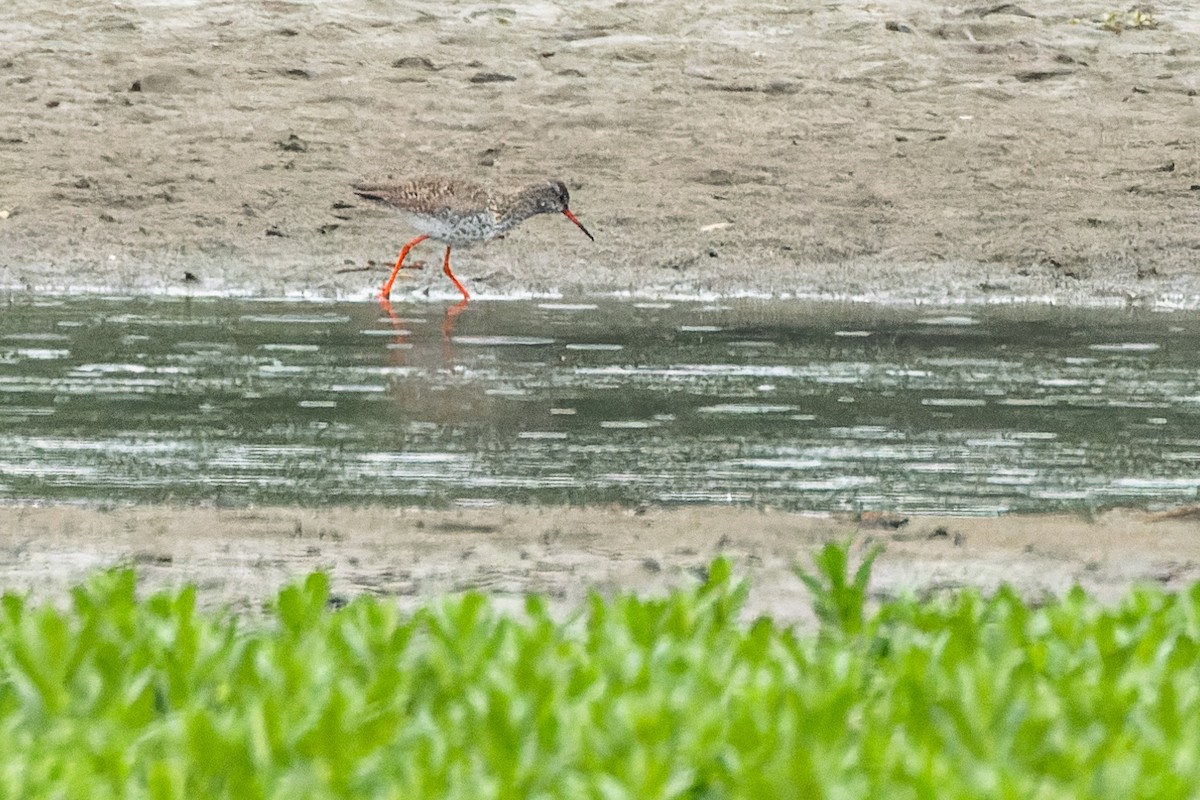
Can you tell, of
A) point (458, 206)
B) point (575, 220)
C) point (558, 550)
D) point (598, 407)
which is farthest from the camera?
point (575, 220)

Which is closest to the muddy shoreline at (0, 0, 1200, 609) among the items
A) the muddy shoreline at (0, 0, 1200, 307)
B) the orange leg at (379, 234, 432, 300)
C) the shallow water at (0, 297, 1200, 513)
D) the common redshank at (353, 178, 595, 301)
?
the muddy shoreline at (0, 0, 1200, 307)

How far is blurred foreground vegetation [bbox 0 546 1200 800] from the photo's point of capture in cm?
369

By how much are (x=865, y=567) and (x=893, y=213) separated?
8754 millimetres

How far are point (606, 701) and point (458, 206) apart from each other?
8481mm

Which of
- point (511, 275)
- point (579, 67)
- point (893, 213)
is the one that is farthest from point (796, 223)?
point (579, 67)

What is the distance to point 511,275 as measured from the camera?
13.1 meters

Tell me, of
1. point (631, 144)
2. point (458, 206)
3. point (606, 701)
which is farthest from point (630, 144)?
point (606, 701)

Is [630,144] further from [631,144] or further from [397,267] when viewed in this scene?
[397,267]

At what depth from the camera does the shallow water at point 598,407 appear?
25.5 feet

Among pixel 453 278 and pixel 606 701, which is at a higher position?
pixel 606 701

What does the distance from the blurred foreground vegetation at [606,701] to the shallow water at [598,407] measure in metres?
2.72

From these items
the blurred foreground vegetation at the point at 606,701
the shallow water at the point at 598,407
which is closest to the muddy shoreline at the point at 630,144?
the shallow water at the point at 598,407

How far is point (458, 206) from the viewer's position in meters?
12.4

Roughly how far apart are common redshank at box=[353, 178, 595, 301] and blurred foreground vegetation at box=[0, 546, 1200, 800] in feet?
24.6
